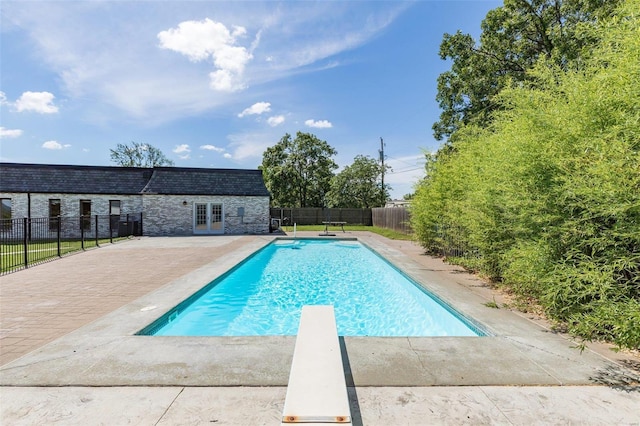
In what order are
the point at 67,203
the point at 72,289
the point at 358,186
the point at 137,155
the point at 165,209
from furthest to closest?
the point at 137,155, the point at 358,186, the point at 165,209, the point at 67,203, the point at 72,289

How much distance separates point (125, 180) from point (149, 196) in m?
2.12

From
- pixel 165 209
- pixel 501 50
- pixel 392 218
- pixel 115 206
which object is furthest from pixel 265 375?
pixel 392 218

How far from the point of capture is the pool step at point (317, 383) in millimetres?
1893

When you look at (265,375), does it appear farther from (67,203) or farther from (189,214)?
(67,203)

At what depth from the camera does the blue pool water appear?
4.97m

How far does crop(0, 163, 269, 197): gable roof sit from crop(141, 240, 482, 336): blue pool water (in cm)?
985

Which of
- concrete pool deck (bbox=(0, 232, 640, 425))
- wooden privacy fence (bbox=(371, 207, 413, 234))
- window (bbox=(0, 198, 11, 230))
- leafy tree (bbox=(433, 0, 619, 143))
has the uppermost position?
leafy tree (bbox=(433, 0, 619, 143))

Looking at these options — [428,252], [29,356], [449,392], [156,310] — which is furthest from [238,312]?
[428,252]

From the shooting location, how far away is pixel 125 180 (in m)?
17.9

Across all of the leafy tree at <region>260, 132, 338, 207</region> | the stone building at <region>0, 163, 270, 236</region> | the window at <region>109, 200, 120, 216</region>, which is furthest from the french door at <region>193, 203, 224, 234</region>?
the leafy tree at <region>260, 132, 338, 207</region>

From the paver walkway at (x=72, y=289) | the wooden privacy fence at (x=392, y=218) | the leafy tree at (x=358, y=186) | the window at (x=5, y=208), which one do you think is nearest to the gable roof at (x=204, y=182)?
the window at (x=5, y=208)

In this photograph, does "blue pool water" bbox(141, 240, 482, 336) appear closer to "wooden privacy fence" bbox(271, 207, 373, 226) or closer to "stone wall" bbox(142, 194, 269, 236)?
"stone wall" bbox(142, 194, 269, 236)

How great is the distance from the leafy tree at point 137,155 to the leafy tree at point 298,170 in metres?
18.5

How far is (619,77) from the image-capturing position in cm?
297
